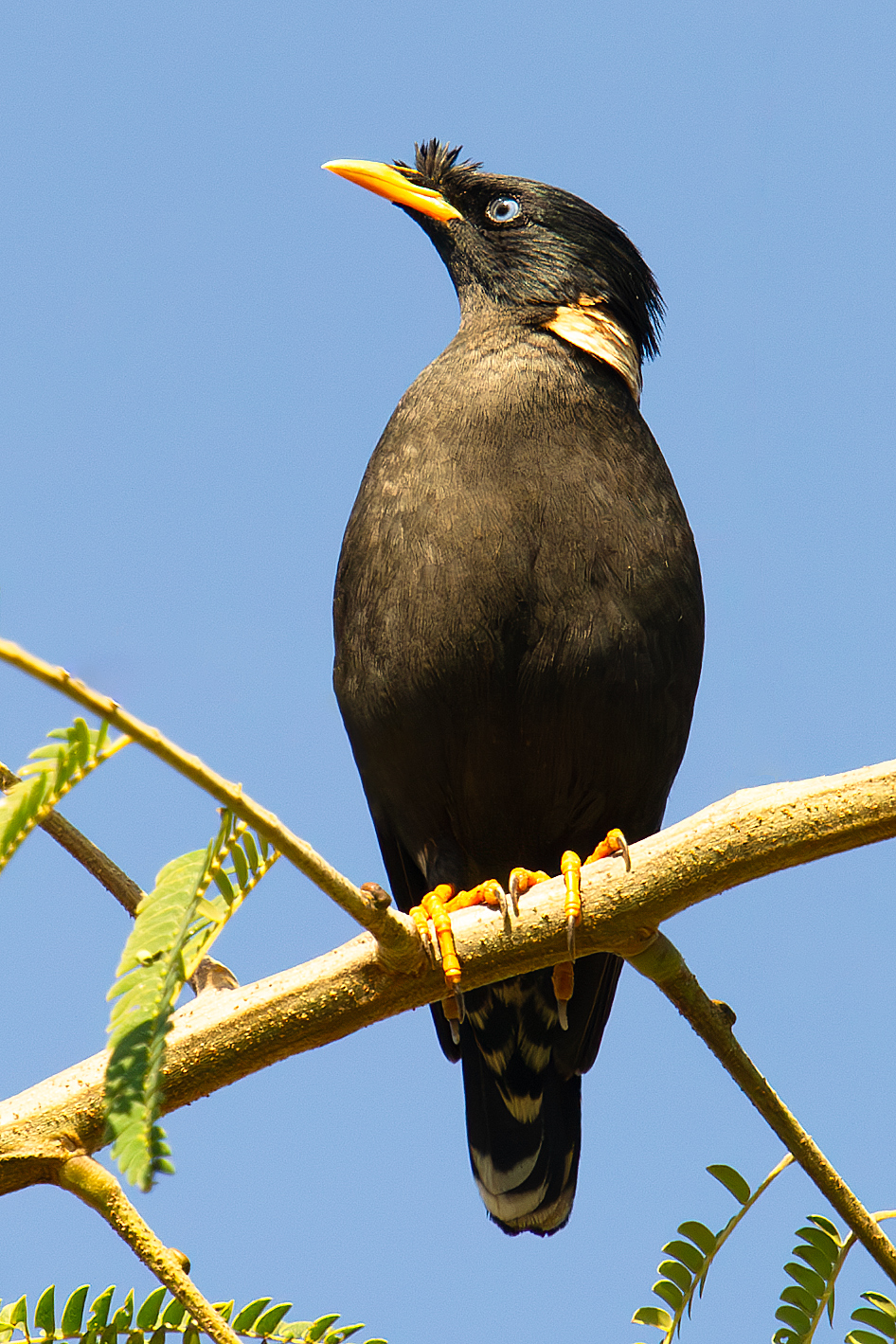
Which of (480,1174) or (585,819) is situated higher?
(585,819)

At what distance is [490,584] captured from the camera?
146 inches

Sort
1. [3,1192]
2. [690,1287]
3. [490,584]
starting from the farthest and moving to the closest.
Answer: [490,584] < [690,1287] < [3,1192]

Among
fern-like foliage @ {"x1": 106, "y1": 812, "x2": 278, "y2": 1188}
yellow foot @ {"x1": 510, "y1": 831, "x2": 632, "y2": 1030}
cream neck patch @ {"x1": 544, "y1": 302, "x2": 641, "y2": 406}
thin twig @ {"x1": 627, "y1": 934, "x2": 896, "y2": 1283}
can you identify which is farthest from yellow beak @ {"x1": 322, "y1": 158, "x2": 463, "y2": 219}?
fern-like foliage @ {"x1": 106, "y1": 812, "x2": 278, "y2": 1188}

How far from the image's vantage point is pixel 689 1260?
9.01 ft

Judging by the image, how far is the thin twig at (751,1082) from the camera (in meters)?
2.63

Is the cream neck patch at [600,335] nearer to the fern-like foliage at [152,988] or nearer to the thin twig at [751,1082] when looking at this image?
the thin twig at [751,1082]

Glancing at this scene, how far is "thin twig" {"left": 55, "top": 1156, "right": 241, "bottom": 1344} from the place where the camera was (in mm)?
1915

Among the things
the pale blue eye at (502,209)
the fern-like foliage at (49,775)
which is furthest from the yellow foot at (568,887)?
the pale blue eye at (502,209)

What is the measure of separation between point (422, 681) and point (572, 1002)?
4.10 ft

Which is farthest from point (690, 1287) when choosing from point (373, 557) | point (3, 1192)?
point (373, 557)

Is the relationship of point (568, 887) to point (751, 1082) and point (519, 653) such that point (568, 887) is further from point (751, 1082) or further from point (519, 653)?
point (519, 653)

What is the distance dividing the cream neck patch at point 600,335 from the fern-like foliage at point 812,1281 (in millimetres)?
2707

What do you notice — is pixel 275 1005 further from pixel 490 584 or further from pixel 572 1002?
pixel 572 1002

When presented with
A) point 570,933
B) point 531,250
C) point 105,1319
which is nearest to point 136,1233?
point 105,1319
